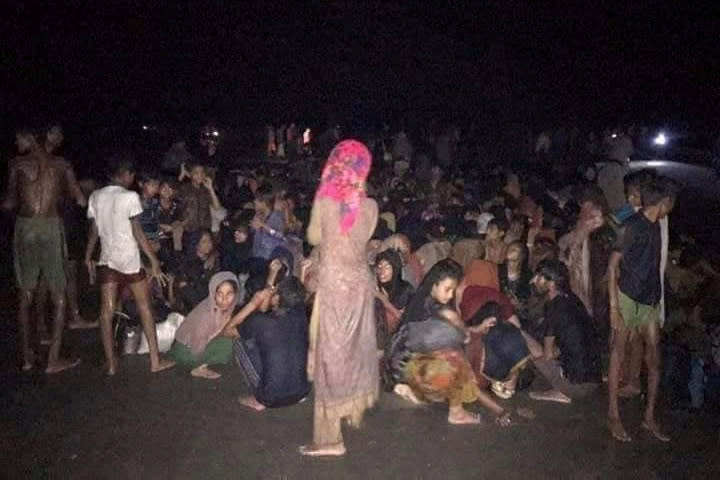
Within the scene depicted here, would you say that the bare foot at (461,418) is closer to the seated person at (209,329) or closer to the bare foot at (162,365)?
the seated person at (209,329)

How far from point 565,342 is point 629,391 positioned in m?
0.59

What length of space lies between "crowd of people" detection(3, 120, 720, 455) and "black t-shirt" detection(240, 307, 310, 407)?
0.5 inches

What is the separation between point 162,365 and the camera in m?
6.25

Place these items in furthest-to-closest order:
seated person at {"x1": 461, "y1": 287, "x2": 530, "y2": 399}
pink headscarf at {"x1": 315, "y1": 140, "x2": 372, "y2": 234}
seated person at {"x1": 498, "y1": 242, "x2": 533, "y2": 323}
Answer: seated person at {"x1": 498, "y1": 242, "x2": 533, "y2": 323} < seated person at {"x1": 461, "y1": 287, "x2": 530, "y2": 399} < pink headscarf at {"x1": 315, "y1": 140, "x2": 372, "y2": 234}

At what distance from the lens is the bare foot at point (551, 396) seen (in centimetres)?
571

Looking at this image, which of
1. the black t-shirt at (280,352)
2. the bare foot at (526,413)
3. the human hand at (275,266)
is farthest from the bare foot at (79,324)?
the bare foot at (526,413)

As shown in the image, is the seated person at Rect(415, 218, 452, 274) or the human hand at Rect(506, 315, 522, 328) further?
the seated person at Rect(415, 218, 452, 274)

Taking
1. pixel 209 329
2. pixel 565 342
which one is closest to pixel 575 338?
pixel 565 342

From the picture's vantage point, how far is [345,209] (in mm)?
4492

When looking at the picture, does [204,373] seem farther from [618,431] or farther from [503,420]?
[618,431]

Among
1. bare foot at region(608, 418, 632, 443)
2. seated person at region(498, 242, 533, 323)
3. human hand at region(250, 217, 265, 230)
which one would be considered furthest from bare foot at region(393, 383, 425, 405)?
human hand at region(250, 217, 265, 230)

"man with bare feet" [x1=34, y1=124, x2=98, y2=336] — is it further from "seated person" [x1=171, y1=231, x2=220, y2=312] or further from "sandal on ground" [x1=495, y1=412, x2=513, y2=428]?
"sandal on ground" [x1=495, y1=412, x2=513, y2=428]

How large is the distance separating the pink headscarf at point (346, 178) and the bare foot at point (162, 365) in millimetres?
2522

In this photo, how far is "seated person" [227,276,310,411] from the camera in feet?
17.7
